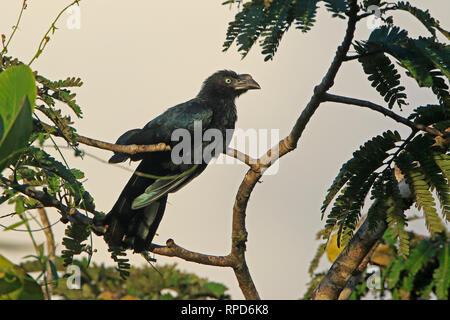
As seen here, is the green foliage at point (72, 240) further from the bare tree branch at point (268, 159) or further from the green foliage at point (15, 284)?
the green foliage at point (15, 284)

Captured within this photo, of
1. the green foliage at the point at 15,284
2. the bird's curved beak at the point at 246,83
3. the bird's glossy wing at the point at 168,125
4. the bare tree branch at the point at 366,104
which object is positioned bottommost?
the green foliage at the point at 15,284

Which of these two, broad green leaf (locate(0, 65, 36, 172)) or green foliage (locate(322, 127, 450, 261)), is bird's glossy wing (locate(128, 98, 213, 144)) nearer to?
green foliage (locate(322, 127, 450, 261))

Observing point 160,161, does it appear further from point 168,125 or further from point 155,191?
point 155,191

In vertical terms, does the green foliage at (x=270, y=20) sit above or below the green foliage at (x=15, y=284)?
above

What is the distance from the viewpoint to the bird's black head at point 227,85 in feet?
19.9

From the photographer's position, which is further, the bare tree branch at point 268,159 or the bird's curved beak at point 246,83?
the bird's curved beak at point 246,83

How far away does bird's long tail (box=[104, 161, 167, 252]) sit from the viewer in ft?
13.8

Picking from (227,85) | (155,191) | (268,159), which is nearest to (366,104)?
(268,159)

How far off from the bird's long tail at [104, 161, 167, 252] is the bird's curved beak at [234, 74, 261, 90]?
5.72ft

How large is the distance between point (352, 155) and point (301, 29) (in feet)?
4.02

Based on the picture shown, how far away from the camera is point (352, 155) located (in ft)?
11.2

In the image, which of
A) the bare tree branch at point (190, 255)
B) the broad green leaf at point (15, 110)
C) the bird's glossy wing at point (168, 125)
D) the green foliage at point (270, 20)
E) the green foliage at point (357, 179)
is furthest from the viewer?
the bird's glossy wing at point (168, 125)

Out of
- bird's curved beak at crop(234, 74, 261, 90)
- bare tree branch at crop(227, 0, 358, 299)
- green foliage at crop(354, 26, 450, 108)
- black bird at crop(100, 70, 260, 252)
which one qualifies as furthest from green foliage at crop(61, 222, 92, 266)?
bird's curved beak at crop(234, 74, 261, 90)

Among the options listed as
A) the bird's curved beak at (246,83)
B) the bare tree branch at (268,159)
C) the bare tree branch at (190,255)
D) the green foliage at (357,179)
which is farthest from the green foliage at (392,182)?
the bird's curved beak at (246,83)
